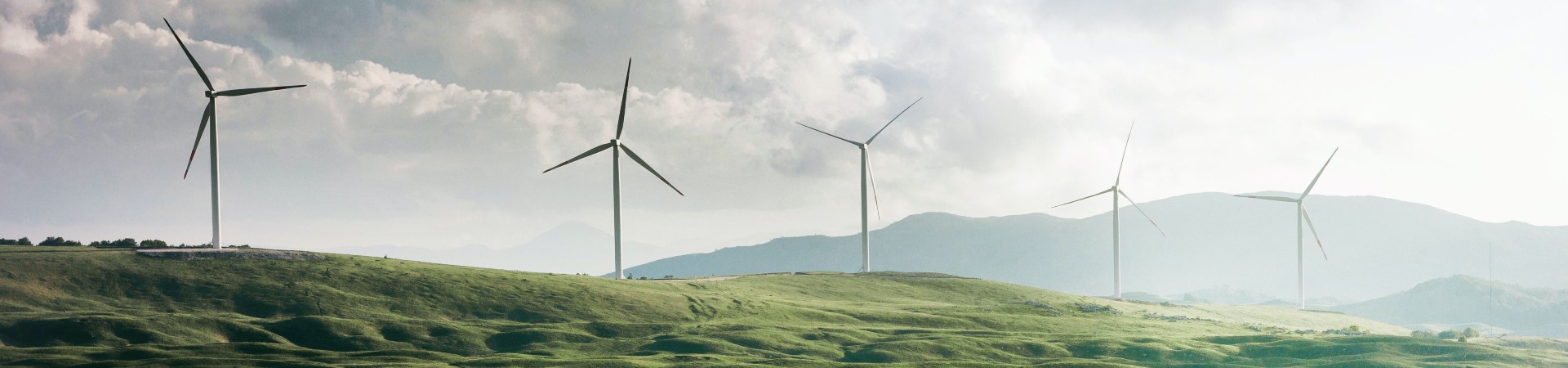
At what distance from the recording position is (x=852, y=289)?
5502 inches

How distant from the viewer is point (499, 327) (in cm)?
8950

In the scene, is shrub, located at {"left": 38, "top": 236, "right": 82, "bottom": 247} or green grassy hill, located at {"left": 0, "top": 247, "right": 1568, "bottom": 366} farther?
shrub, located at {"left": 38, "top": 236, "right": 82, "bottom": 247}

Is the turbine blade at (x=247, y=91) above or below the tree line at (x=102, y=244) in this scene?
above

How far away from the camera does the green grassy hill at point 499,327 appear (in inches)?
3041

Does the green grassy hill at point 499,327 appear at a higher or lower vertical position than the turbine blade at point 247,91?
lower

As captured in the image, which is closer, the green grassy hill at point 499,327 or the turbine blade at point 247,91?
the green grassy hill at point 499,327

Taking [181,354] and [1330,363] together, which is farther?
[1330,363]

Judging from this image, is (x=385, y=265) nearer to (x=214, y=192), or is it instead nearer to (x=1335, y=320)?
(x=214, y=192)

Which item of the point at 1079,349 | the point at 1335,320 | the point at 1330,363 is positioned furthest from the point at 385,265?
the point at 1335,320

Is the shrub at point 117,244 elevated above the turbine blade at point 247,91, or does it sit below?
below

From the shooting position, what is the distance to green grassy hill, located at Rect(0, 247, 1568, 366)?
77.2 meters

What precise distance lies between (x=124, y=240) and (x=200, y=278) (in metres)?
23.4

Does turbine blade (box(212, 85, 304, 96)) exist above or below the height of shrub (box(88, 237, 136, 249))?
above

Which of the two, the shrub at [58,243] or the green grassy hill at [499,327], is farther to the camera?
the shrub at [58,243]
